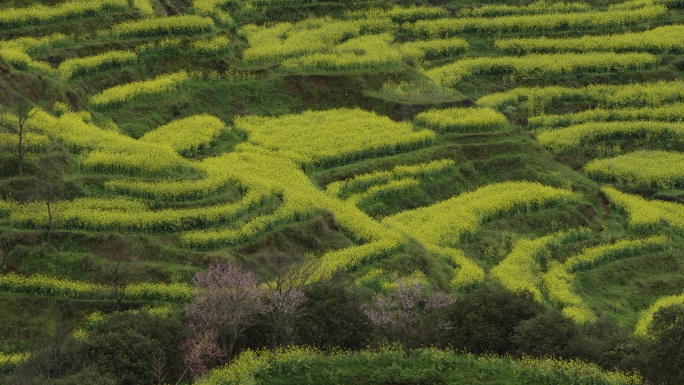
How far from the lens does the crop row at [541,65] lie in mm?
89062

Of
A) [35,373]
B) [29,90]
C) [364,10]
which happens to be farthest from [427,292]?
[364,10]

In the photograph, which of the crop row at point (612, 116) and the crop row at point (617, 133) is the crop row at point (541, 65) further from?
the crop row at point (617, 133)

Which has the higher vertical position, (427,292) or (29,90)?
(29,90)

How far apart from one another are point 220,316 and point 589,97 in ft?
147

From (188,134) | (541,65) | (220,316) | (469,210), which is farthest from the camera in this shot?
(541,65)

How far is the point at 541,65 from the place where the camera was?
89.7m

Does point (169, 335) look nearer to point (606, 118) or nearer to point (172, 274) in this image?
point (172, 274)

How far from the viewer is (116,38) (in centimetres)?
8100

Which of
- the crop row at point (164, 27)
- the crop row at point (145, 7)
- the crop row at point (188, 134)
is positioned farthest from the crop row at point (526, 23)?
the crop row at point (188, 134)

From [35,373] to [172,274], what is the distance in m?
11.3

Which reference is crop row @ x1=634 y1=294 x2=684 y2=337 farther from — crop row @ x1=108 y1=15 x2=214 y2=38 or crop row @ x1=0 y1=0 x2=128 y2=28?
crop row @ x1=0 y1=0 x2=128 y2=28

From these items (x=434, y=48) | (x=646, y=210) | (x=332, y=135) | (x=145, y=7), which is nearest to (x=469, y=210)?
(x=332, y=135)

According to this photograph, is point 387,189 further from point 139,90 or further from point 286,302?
point 286,302

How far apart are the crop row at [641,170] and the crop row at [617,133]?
2.37 metres
